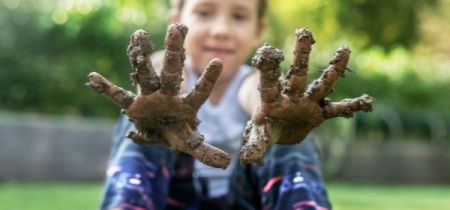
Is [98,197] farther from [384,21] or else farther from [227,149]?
[384,21]

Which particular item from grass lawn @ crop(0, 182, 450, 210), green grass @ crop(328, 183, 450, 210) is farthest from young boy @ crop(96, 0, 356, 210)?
green grass @ crop(328, 183, 450, 210)

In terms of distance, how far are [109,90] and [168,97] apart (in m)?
0.10

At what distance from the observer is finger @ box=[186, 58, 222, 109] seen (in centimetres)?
122

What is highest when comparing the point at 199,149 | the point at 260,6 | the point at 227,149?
the point at 260,6

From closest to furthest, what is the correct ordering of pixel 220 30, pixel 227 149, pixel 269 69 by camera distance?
pixel 269 69 < pixel 220 30 < pixel 227 149

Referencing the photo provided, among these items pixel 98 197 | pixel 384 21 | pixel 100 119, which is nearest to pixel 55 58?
pixel 100 119

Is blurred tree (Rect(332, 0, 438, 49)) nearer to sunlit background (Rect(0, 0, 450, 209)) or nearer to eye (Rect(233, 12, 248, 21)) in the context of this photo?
sunlit background (Rect(0, 0, 450, 209))

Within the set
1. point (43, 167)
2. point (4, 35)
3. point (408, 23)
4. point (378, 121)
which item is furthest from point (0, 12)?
point (408, 23)

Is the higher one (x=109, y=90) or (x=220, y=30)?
(x=220, y=30)

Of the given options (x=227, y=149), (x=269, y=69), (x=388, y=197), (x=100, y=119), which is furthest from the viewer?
(x=100, y=119)

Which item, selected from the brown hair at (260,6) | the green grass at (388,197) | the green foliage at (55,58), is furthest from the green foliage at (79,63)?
the brown hair at (260,6)

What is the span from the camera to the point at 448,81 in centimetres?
728

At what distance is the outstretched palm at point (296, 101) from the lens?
4.06ft

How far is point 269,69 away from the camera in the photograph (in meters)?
1.21
